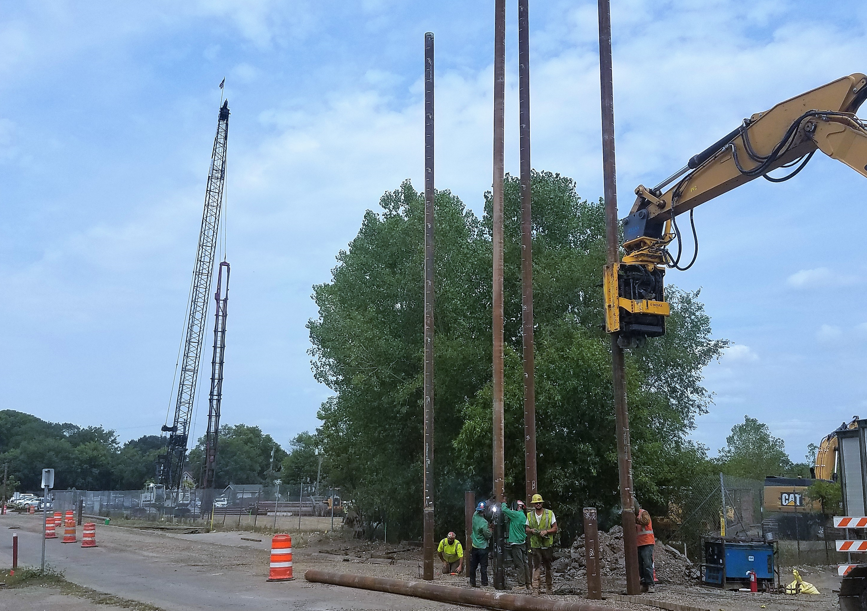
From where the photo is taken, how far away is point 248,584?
17.7m

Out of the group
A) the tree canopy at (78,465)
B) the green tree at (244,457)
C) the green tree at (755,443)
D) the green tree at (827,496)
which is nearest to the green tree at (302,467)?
the green tree at (244,457)

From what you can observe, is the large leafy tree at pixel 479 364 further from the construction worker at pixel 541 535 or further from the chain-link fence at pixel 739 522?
the construction worker at pixel 541 535

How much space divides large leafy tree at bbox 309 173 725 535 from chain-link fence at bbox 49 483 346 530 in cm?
2080

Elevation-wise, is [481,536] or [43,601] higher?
[481,536]

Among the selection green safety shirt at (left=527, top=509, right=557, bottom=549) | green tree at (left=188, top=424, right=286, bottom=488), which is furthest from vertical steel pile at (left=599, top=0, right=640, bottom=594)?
green tree at (left=188, top=424, right=286, bottom=488)

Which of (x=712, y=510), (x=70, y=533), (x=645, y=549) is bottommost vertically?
(x=70, y=533)

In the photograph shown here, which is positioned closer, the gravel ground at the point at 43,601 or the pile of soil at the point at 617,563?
the gravel ground at the point at 43,601

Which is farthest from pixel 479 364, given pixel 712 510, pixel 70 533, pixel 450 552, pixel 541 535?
pixel 70 533

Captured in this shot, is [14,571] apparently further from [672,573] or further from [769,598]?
[769,598]

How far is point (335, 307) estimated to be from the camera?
30.9 meters

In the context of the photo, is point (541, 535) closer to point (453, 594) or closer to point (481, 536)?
point (481, 536)

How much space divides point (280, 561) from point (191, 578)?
282cm

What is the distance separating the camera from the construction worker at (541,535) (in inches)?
606

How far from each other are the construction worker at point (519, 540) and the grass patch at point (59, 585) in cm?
681
